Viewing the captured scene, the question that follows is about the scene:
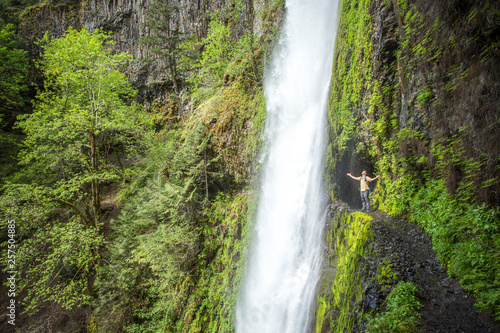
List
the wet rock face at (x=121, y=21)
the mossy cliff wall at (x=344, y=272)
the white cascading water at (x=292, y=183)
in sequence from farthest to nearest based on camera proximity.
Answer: the wet rock face at (x=121, y=21) < the white cascading water at (x=292, y=183) < the mossy cliff wall at (x=344, y=272)

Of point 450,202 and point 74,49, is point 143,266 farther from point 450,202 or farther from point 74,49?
point 450,202

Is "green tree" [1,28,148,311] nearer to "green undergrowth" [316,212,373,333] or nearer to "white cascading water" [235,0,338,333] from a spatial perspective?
"white cascading water" [235,0,338,333]

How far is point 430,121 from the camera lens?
172 inches

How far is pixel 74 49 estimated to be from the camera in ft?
30.5

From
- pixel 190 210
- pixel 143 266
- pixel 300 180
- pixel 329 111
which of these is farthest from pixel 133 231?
pixel 329 111

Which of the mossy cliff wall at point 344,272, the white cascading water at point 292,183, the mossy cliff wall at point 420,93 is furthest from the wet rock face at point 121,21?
the mossy cliff wall at point 344,272

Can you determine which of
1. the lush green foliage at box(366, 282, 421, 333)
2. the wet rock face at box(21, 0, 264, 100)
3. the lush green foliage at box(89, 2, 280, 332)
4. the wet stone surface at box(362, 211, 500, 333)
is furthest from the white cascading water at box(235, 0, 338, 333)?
the wet rock face at box(21, 0, 264, 100)

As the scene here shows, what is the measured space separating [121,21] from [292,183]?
24.4 meters

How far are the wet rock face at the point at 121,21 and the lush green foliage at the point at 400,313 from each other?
20669 mm

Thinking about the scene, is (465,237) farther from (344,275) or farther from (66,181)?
(66,181)

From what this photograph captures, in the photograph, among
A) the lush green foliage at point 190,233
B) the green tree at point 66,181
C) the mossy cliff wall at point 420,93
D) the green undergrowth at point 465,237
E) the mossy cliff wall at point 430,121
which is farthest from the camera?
the lush green foliage at point 190,233

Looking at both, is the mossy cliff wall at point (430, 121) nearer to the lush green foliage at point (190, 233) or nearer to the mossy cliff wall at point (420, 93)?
the mossy cliff wall at point (420, 93)

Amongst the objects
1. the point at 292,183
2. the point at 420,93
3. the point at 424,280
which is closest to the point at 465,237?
the point at 424,280

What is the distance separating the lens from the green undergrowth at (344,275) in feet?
12.8
